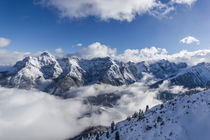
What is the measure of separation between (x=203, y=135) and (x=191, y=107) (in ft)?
40.3

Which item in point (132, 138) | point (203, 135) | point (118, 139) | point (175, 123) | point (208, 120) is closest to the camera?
point (203, 135)

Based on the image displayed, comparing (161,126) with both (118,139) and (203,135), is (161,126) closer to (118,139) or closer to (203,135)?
(203,135)

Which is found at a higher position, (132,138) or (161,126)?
(161,126)

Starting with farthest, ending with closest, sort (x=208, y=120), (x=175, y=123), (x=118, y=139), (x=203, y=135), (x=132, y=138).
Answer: (x=118, y=139)
(x=132, y=138)
(x=175, y=123)
(x=208, y=120)
(x=203, y=135)

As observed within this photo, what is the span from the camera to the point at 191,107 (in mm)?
40562

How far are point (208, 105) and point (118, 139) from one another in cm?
2612

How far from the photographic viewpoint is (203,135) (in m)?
29.3

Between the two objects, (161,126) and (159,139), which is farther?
(161,126)

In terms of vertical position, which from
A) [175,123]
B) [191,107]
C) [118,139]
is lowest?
[118,139]

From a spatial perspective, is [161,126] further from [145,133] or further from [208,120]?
[208,120]

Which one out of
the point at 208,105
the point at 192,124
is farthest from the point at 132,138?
the point at 208,105

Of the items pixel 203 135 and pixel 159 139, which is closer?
pixel 203 135

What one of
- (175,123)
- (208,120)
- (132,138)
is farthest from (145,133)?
(208,120)

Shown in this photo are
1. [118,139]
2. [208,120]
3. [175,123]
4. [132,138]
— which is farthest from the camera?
[118,139]
